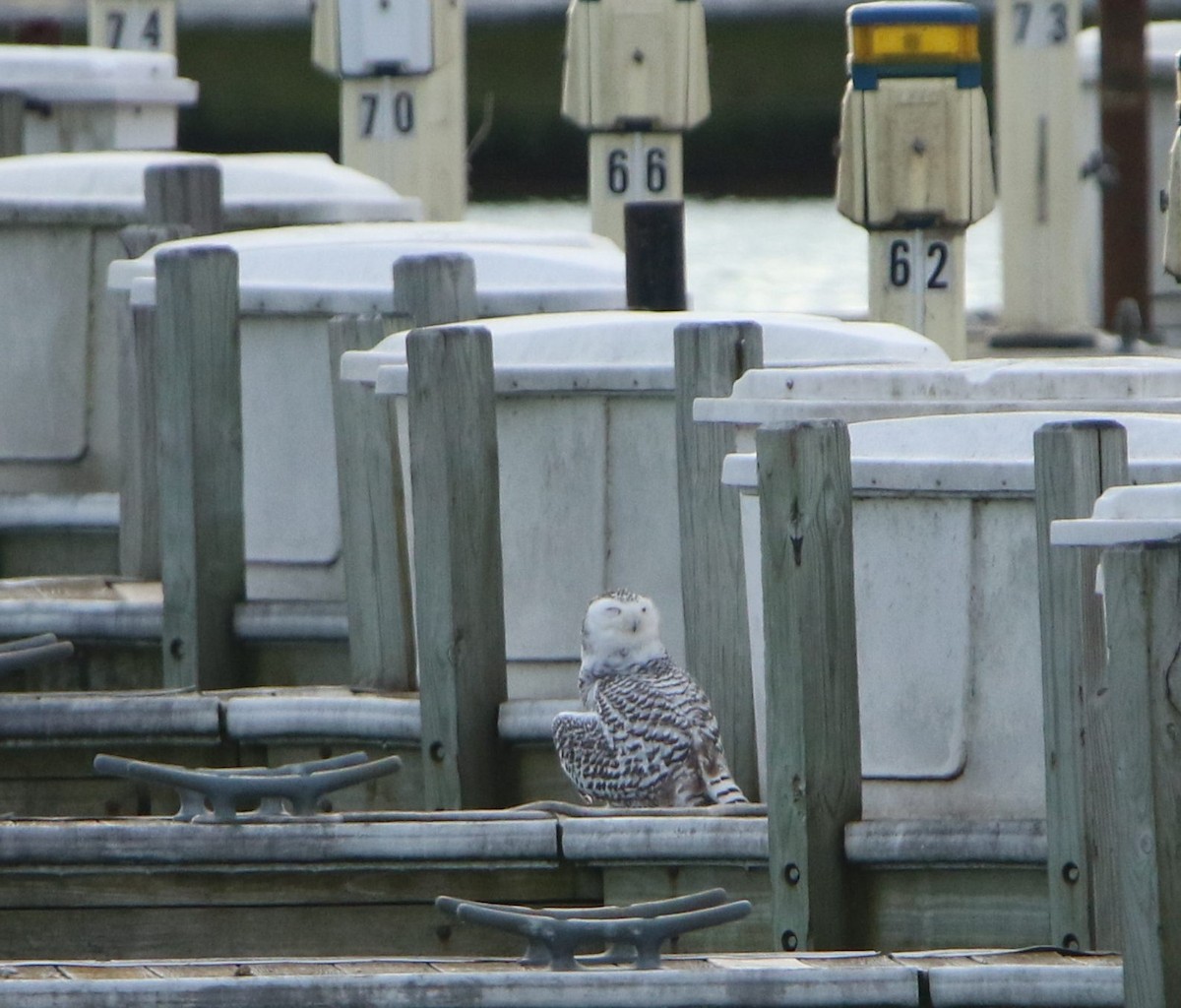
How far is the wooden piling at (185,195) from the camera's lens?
9133mm

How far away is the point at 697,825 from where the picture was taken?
19.3ft

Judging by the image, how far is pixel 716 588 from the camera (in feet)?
21.5

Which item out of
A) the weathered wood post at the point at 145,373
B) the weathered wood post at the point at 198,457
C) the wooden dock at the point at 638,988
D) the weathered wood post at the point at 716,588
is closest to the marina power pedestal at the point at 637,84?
the weathered wood post at the point at 145,373

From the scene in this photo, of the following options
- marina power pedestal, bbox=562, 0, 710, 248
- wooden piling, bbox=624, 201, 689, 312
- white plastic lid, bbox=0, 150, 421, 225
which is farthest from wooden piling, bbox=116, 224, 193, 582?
marina power pedestal, bbox=562, 0, 710, 248

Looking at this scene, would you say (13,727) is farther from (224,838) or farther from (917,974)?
(917,974)

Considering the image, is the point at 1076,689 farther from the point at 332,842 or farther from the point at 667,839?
the point at 332,842

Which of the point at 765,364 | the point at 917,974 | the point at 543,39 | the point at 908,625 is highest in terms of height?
the point at 543,39

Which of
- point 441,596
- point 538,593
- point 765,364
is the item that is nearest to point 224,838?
point 441,596

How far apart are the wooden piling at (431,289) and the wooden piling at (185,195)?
1.53 metres

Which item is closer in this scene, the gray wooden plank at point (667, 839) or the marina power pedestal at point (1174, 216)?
the gray wooden plank at point (667, 839)

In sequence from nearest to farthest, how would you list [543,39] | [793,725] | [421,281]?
[793,725] → [421,281] → [543,39]

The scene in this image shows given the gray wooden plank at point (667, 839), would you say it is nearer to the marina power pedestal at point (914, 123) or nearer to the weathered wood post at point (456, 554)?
the weathered wood post at point (456, 554)

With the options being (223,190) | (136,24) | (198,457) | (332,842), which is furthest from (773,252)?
(332,842)

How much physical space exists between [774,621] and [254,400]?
9.78 feet
